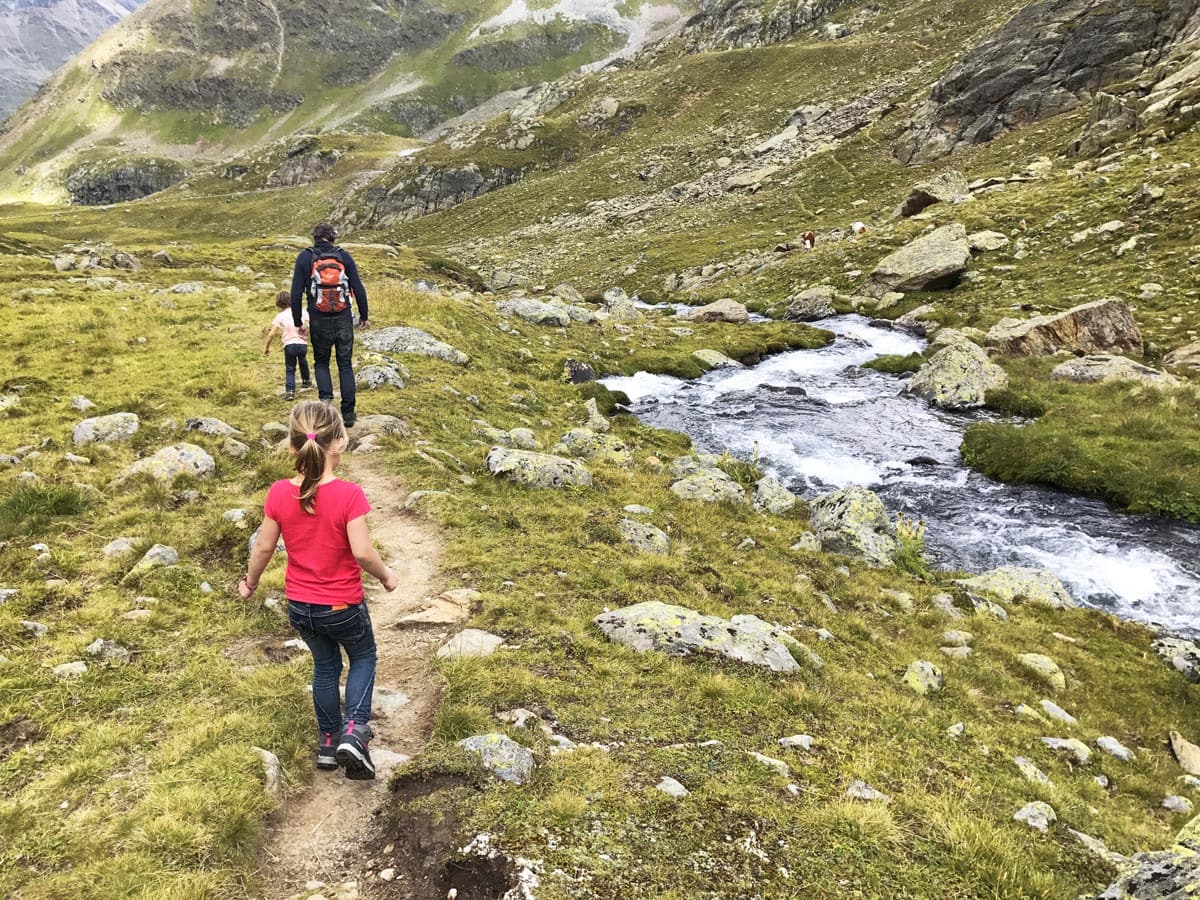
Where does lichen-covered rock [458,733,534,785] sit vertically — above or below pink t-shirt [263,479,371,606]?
below

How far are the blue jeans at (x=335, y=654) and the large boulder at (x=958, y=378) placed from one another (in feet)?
90.4

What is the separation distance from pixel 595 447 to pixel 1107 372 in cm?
2311

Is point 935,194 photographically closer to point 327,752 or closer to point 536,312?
point 536,312

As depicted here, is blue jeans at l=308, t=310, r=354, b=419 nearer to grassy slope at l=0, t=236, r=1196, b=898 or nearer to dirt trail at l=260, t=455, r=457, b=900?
grassy slope at l=0, t=236, r=1196, b=898

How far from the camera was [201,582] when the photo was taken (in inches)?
384

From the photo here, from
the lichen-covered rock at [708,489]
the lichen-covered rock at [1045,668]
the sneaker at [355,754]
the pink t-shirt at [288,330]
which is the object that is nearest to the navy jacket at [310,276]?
the pink t-shirt at [288,330]

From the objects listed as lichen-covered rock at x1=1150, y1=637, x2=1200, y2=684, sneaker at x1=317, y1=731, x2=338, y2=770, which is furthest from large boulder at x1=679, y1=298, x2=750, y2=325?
sneaker at x1=317, y1=731, x2=338, y2=770

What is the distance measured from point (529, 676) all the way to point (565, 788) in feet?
7.06

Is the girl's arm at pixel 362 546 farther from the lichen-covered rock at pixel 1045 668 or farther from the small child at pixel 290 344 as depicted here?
the small child at pixel 290 344

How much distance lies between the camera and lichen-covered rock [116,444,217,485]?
12.8 meters

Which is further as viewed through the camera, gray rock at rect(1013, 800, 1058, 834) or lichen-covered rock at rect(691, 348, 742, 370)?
lichen-covered rock at rect(691, 348, 742, 370)

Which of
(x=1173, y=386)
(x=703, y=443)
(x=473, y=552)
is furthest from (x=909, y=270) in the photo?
(x=473, y=552)

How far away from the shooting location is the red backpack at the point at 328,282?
14.7 m

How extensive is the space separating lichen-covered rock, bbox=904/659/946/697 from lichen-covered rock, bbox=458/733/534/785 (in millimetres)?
7458
